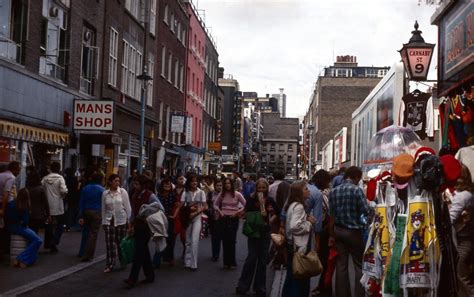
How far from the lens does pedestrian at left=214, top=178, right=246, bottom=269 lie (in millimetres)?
12758

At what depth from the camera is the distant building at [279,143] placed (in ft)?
543

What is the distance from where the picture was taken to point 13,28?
1755cm

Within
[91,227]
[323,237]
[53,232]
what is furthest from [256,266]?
[53,232]

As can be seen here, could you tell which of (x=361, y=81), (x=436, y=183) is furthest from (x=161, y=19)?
(x=361, y=81)

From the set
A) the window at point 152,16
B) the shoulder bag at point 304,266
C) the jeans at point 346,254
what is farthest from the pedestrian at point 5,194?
the window at point 152,16

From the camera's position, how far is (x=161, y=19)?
35.0 meters

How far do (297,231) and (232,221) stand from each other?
4.51 metres

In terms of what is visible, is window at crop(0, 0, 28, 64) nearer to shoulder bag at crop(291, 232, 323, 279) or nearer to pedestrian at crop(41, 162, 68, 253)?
pedestrian at crop(41, 162, 68, 253)

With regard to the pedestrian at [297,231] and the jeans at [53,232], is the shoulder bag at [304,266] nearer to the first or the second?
the pedestrian at [297,231]

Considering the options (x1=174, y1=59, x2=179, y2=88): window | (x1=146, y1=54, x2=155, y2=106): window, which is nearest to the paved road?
(x1=146, y1=54, x2=155, y2=106): window

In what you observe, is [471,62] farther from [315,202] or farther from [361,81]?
[361,81]

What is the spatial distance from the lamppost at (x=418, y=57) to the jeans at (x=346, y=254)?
5.20m

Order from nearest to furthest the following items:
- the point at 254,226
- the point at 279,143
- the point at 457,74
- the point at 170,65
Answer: the point at 254,226 → the point at 457,74 → the point at 170,65 → the point at 279,143

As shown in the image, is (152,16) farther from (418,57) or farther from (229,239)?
(229,239)
